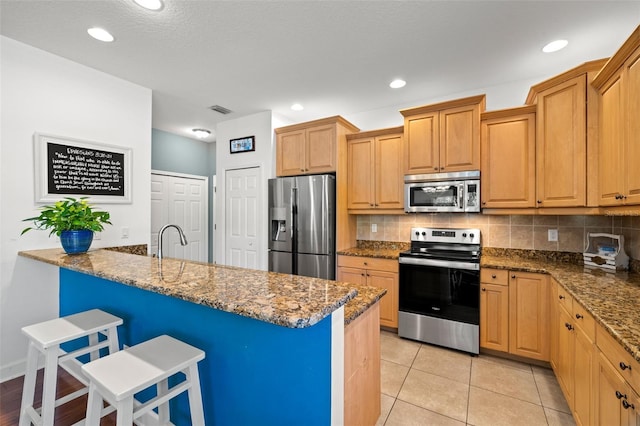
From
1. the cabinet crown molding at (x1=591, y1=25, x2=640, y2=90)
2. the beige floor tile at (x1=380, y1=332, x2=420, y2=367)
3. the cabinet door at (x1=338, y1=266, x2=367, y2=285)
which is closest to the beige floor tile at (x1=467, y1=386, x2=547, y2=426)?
the beige floor tile at (x1=380, y1=332, x2=420, y2=367)

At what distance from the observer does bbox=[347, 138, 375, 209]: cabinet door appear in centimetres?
344

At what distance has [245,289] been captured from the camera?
120cm

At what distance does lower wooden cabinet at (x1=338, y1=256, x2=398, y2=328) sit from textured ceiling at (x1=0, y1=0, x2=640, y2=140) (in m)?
1.92

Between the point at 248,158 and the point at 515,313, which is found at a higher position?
the point at 248,158

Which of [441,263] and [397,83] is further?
[397,83]

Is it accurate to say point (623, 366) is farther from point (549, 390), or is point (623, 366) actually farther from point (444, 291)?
point (444, 291)

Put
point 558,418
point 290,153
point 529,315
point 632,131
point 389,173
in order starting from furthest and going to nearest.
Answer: point 290,153 → point 389,173 → point 529,315 → point 558,418 → point 632,131

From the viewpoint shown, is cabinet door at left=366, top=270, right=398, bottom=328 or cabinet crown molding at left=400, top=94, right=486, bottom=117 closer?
cabinet crown molding at left=400, top=94, right=486, bottom=117

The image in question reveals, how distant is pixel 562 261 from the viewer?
2.71m

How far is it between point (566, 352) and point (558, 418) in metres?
0.43

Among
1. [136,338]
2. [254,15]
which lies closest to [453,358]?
[136,338]

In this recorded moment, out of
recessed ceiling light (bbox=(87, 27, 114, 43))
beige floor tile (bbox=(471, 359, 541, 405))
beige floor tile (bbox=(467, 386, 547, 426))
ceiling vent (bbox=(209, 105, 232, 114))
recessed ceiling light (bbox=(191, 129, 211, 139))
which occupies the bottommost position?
beige floor tile (bbox=(467, 386, 547, 426))

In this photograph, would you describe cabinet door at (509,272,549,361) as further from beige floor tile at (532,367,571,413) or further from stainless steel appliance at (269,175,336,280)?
stainless steel appliance at (269,175,336,280)

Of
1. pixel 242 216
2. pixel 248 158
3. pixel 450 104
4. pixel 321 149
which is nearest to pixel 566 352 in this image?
pixel 450 104
